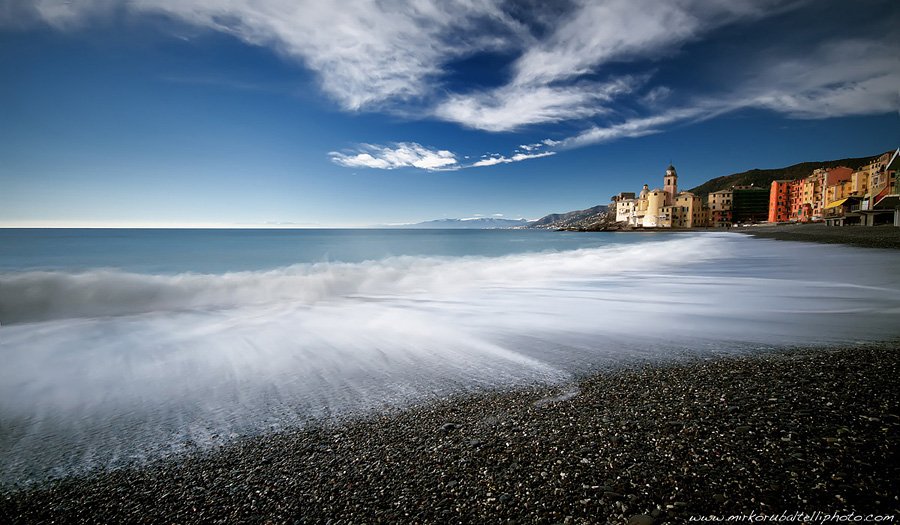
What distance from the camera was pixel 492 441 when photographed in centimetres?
291

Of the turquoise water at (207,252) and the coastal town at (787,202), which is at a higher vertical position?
the coastal town at (787,202)

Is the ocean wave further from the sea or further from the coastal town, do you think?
the coastal town

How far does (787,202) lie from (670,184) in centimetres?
2521

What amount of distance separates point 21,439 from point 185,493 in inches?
90.1

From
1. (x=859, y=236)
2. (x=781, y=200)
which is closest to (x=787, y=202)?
(x=781, y=200)

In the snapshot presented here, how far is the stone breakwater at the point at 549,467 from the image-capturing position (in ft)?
7.15

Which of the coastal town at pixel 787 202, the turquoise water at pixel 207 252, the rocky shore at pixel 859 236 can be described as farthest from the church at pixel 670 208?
the rocky shore at pixel 859 236

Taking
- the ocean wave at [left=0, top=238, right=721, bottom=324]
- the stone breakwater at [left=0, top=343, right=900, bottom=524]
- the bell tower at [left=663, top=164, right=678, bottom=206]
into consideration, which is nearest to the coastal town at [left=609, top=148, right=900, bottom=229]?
the bell tower at [left=663, top=164, right=678, bottom=206]

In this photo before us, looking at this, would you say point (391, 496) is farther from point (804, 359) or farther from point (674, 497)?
point (804, 359)

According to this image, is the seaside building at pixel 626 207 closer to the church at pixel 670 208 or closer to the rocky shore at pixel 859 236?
the church at pixel 670 208

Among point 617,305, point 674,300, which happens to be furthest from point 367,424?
point 674,300

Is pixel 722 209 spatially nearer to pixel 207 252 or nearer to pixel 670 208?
pixel 670 208

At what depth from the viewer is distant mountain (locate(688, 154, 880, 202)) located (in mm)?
126188

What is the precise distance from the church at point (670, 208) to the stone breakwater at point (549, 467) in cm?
10934
